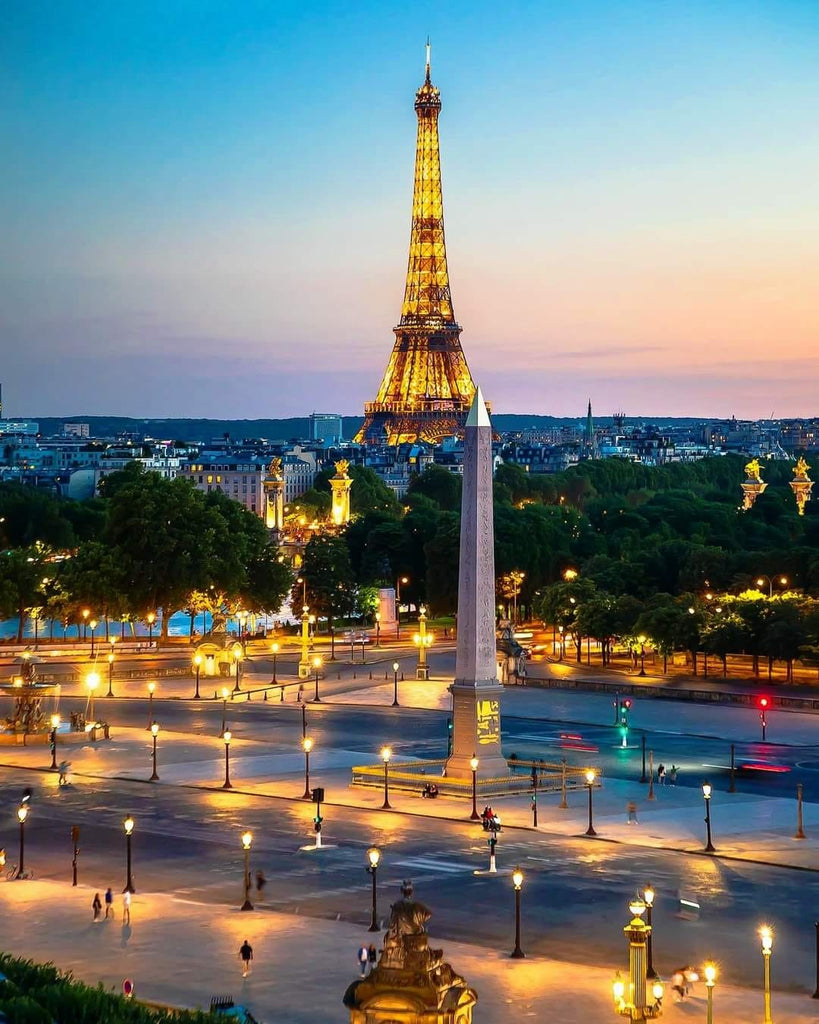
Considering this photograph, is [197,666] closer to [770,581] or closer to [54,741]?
[54,741]

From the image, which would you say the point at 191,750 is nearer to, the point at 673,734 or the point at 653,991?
the point at 673,734

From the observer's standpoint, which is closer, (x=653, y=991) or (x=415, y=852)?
(x=653, y=991)

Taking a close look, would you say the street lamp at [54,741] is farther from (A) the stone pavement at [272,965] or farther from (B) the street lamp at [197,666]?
(A) the stone pavement at [272,965]

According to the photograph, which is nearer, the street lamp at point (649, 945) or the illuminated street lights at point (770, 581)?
the street lamp at point (649, 945)

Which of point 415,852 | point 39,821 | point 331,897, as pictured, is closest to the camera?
point 331,897

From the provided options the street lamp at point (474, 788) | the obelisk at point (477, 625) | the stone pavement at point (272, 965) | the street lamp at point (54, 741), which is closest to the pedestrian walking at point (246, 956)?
the stone pavement at point (272, 965)

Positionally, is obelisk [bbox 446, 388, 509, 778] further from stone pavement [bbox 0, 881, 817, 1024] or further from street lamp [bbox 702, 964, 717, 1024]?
street lamp [bbox 702, 964, 717, 1024]

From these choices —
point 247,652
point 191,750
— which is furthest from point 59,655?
point 191,750
